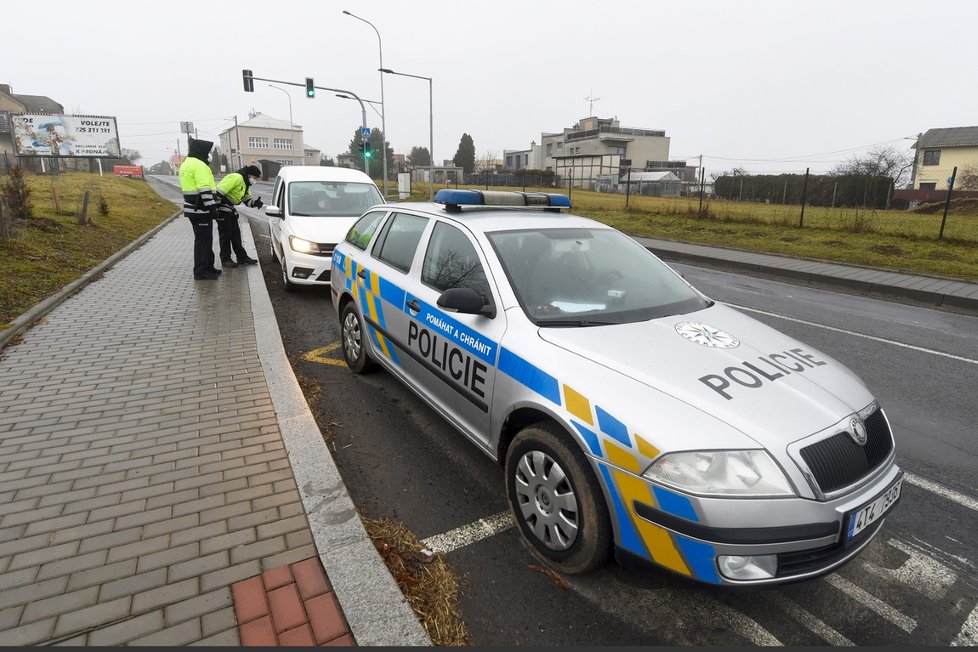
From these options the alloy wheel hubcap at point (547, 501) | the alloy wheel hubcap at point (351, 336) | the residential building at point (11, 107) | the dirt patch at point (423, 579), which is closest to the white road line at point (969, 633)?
the alloy wheel hubcap at point (547, 501)

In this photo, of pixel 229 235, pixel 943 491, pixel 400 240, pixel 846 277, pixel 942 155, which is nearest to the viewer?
pixel 943 491

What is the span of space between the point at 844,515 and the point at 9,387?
5693 mm

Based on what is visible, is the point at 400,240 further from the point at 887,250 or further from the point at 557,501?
the point at 887,250

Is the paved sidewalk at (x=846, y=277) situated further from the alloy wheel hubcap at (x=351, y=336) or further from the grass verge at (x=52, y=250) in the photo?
the grass verge at (x=52, y=250)

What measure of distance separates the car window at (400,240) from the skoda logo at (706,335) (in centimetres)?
200

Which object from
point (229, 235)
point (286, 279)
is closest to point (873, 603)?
point (286, 279)

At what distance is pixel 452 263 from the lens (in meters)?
3.60

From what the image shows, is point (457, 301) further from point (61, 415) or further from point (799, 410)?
point (61, 415)

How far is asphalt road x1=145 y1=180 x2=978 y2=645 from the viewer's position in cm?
233

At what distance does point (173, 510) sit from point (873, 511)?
3.31 metres

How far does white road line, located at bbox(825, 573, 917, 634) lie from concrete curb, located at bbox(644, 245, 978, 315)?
797 cm

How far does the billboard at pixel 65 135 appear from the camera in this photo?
53.8m

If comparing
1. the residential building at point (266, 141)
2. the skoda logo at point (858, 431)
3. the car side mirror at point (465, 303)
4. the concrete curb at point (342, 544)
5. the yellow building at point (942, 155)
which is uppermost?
the residential building at point (266, 141)

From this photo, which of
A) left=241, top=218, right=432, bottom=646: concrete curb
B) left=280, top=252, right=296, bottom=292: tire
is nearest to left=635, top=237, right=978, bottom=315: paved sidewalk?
left=280, top=252, right=296, bottom=292: tire
